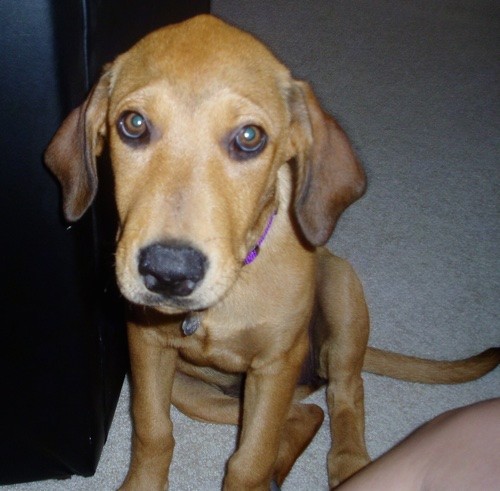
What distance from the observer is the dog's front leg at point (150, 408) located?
2.12 m

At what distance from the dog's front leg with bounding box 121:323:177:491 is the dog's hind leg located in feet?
1.92

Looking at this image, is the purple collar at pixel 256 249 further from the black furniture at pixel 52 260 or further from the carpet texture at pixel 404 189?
the carpet texture at pixel 404 189

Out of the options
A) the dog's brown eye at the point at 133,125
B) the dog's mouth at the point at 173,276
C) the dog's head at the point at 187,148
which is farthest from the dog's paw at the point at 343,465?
the dog's brown eye at the point at 133,125

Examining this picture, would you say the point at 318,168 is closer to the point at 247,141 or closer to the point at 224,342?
the point at 247,141

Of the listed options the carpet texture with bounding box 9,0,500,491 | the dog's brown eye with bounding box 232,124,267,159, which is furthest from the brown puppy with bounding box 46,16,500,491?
the carpet texture with bounding box 9,0,500,491

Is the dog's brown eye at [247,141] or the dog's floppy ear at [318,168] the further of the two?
the dog's floppy ear at [318,168]

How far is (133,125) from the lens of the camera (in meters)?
1.64

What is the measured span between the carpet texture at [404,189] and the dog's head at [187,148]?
1.11 m

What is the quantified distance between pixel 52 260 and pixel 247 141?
61cm

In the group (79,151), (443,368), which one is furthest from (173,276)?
(443,368)

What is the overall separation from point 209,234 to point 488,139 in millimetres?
3238

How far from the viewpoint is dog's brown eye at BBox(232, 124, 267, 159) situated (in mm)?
1643

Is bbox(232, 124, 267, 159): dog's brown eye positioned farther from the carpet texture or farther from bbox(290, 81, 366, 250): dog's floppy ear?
the carpet texture

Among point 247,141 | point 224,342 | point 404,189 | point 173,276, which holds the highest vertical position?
point 247,141
